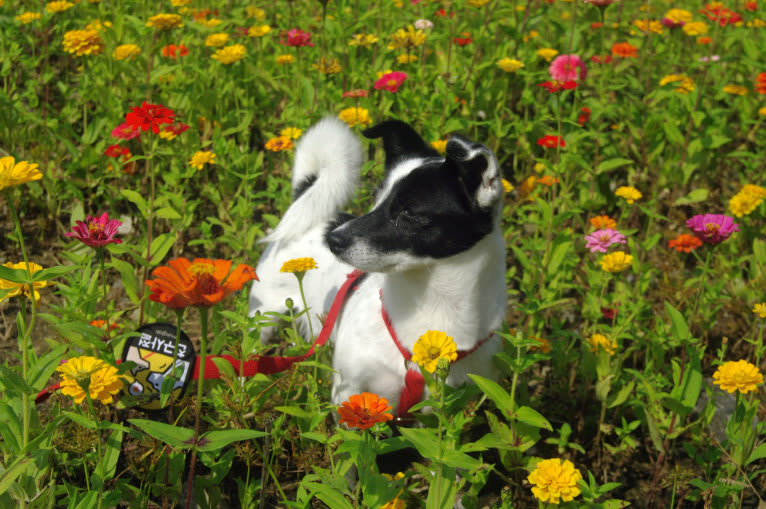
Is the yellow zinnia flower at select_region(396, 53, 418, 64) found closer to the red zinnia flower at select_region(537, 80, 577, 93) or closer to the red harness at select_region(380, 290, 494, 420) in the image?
the red zinnia flower at select_region(537, 80, 577, 93)

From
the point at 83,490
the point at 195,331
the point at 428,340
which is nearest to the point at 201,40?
the point at 195,331

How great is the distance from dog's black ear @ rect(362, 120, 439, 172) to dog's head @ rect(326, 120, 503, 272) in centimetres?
28

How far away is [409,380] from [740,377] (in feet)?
3.53

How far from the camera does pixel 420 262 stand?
2258 millimetres

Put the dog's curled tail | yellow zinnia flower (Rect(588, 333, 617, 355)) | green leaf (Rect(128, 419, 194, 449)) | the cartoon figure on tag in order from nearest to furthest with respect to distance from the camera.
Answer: green leaf (Rect(128, 419, 194, 449)) < the cartoon figure on tag < yellow zinnia flower (Rect(588, 333, 617, 355)) < the dog's curled tail

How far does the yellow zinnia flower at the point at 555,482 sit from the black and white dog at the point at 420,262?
70 centimetres

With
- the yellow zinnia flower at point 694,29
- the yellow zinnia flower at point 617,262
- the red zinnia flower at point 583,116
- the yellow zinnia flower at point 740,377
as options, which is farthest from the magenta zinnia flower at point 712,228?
the yellow zinnia flower at point 694,29

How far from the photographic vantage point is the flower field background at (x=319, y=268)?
68.5 inches

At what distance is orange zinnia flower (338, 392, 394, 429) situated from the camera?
149 centimetres

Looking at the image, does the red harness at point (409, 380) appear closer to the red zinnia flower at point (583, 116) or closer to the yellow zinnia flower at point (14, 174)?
the yellow zinnia flower at point (14, 174)

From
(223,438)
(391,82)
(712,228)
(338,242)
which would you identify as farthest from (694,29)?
(223,438)

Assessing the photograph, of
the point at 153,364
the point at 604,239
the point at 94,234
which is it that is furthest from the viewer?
the point at 604,239

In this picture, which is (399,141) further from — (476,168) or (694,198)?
(694,198)

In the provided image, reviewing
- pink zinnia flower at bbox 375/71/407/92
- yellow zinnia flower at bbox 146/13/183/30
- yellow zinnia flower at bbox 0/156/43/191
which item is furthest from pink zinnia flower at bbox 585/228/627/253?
yellow zinnia flower at bbox 146/13/183/30
